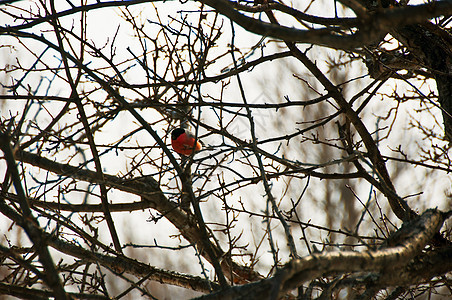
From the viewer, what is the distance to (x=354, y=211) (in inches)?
546

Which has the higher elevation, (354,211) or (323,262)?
(354,211)

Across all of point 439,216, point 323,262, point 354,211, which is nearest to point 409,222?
point 439,216

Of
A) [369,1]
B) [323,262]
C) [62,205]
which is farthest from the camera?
[62,205]

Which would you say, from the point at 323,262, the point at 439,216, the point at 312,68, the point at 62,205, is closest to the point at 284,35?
the point at 323,262

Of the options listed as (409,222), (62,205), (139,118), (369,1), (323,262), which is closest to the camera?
(323,262)

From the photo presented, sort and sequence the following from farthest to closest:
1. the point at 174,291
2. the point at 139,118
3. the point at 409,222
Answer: the point at 174,291
the point at 139,118
the point at 409,222

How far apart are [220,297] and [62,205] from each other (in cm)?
249

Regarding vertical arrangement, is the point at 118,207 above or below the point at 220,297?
above

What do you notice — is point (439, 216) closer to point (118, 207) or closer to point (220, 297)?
point (220, 297)

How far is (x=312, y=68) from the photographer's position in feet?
10.8

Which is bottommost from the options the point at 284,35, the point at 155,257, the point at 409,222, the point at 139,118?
the point at 409,222

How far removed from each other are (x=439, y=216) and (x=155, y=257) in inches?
518

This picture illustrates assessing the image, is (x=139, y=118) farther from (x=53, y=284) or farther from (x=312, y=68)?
(x=312, y=68)

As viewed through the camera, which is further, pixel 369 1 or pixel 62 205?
pixel 62 205
